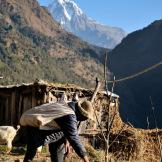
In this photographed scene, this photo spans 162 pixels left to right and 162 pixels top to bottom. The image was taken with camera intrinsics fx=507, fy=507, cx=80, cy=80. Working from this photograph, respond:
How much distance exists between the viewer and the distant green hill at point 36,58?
116 metres

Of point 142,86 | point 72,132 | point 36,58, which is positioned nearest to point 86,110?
point 72,132

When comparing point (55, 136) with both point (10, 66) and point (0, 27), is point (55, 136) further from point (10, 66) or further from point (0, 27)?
point (0, 27)

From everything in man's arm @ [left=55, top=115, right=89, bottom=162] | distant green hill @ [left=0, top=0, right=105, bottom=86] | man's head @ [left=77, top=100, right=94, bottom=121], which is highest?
distant green hill @ [left=0, top=0, right=105, bottom=86]


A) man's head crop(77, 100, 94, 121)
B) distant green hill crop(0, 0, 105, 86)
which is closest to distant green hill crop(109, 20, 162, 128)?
distant green hill crop(0, 0, 105, 86)

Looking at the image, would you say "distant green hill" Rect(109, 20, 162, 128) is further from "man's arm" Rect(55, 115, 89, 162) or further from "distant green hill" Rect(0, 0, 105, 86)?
"man's arm" Rect(55, 115, 89, 162)

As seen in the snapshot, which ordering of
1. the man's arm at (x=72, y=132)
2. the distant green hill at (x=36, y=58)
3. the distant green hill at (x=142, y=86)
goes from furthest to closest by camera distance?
the distant green hill at (x=142, y=86)
the distant green hill at (x=36, y=58)
the man's arm at (x=72, y=132)

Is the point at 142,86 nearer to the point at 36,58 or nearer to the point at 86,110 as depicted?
the point at 36,58

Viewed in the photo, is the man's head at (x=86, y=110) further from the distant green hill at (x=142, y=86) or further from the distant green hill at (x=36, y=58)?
the distant green hill at (x=142, y=86)

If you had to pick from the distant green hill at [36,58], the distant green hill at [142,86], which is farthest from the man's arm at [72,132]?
the distant green hill at [142,86]

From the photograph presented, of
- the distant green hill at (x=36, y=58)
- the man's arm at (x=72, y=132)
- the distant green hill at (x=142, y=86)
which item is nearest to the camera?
the man's arm at (x=72, y=132)

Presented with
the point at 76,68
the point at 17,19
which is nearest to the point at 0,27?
the point at 76,68

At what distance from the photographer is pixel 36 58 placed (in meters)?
135

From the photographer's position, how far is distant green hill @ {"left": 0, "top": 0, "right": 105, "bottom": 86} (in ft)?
379

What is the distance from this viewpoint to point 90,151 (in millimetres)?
18094
